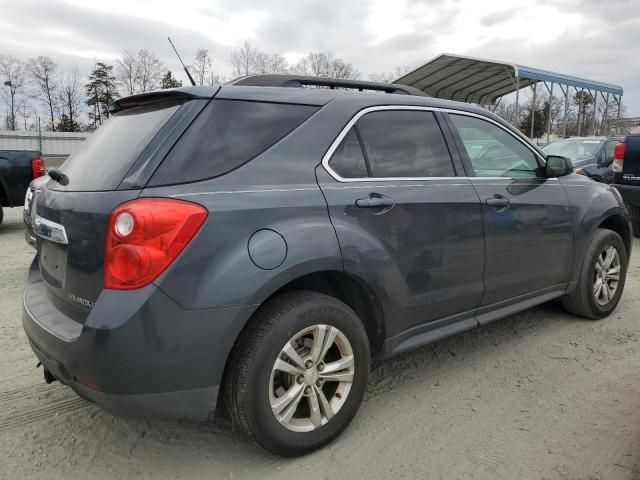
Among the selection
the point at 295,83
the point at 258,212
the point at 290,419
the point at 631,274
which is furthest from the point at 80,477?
the point at 631,274

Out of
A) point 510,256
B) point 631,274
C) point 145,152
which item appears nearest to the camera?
point 145,152

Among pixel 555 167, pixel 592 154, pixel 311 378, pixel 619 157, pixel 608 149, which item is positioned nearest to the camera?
pixel 311 378

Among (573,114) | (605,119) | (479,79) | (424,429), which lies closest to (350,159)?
(424,429)

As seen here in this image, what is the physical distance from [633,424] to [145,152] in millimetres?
2898

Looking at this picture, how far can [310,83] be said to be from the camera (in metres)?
2.97

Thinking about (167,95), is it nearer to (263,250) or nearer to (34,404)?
(263,250)

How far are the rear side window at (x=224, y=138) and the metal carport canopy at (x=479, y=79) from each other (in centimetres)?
1785

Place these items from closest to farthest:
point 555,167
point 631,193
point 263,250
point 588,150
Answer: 1. point 263,250
2. point 555,167
3. point 631,193
4. point 588,150

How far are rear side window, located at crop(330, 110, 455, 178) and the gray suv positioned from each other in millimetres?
11

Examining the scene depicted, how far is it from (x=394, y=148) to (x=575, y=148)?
10.0m

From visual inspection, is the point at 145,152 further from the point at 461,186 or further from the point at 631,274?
the point at 631,274

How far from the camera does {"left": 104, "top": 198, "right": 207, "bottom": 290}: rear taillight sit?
6.54 ft

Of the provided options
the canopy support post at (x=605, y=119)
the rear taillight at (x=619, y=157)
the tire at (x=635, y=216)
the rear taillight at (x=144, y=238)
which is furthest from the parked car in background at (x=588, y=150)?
the canopy support post at (x=605, y=119)

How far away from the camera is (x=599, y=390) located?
10.2ft
